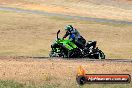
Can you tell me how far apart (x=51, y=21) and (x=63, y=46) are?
25.4 m

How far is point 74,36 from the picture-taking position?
2550 cm

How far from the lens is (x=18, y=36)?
1603 inches

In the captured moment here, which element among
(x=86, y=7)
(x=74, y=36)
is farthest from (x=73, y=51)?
(x=86, y=7)

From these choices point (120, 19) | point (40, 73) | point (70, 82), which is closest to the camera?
point (70, 82)

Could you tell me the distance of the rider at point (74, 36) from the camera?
2530 centimetres

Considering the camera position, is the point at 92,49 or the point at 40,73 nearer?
the point at 40,73

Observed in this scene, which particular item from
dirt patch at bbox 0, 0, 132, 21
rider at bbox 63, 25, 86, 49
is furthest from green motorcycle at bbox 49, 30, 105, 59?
dirt patch at bbox 0, 0, 132, 21

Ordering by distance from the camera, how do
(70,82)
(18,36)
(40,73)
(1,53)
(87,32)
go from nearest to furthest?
(70,82) < (40,73) < (1,53) < (18,36) < (87,32)

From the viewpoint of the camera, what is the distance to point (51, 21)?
51031mm

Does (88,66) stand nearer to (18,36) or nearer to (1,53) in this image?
(1,53)

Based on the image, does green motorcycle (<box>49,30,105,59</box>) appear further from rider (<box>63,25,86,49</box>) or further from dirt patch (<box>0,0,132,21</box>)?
dirt patch (<box>0,0,132,21</box>)

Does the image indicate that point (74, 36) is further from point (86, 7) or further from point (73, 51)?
point (86, 7)

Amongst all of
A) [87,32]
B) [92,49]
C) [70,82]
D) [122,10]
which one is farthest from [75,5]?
[70,82]

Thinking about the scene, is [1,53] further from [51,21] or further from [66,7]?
[66,7]
